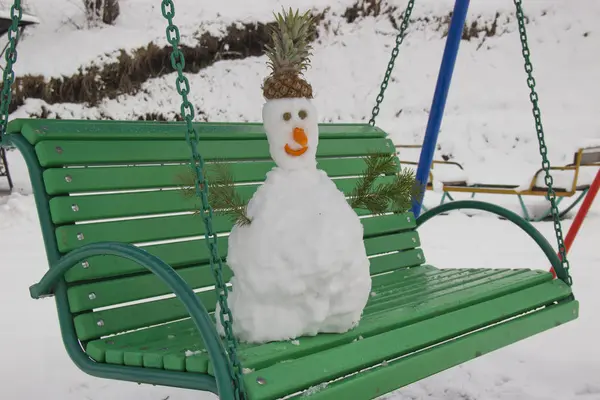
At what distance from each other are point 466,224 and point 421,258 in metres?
3.19

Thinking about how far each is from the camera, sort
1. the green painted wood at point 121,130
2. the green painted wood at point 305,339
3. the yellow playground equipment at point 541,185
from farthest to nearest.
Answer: the yellow playground equipment at point 541,185 → the green painted wood at point 121,130 → the green painted wood at point 305,339

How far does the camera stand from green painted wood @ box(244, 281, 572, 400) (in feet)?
4.01

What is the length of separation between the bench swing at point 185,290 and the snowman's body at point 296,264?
46mm

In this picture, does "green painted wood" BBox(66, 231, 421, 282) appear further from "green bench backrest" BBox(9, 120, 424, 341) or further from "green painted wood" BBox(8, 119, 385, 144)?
"green painted wood" BBox(8, 119, 385, 144)

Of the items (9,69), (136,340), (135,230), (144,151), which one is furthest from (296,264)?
(9,69)

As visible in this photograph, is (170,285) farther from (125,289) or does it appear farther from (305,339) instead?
(125,289)

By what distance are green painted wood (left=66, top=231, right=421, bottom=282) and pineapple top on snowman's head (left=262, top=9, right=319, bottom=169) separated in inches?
18.9

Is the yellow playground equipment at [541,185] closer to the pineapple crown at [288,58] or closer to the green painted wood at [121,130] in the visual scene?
the green painted wood at [121,130]

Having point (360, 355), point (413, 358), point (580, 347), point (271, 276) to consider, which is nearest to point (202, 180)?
point (271, 276)

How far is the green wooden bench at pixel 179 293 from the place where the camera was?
52.1 inches

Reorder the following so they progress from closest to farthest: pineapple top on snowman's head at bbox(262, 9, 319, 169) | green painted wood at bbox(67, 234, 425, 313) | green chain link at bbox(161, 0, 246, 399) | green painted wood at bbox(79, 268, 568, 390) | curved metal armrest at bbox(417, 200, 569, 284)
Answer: green chain link at bbox(161, 0, 246, 399) → green painted wood at bbox(79, 268, 568, 390) → pineapple top on snowman's head at bbox(262, 9, 319, 169) → green painted wood at bbox(67, 234, 425, 313) → curved metal armrest at bbox(417, 200, 569, 284)

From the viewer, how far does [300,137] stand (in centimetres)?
155

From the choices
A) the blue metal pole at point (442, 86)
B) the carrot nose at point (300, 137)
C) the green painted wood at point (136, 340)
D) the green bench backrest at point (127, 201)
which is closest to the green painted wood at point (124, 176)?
the green bench backrest at point (127, 201)

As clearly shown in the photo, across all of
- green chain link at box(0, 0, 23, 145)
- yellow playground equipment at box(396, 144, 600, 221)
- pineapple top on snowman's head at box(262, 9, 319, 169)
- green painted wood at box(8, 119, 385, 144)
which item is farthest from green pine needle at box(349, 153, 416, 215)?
yellow playground equipment at box(396, 144, 600, 221)
